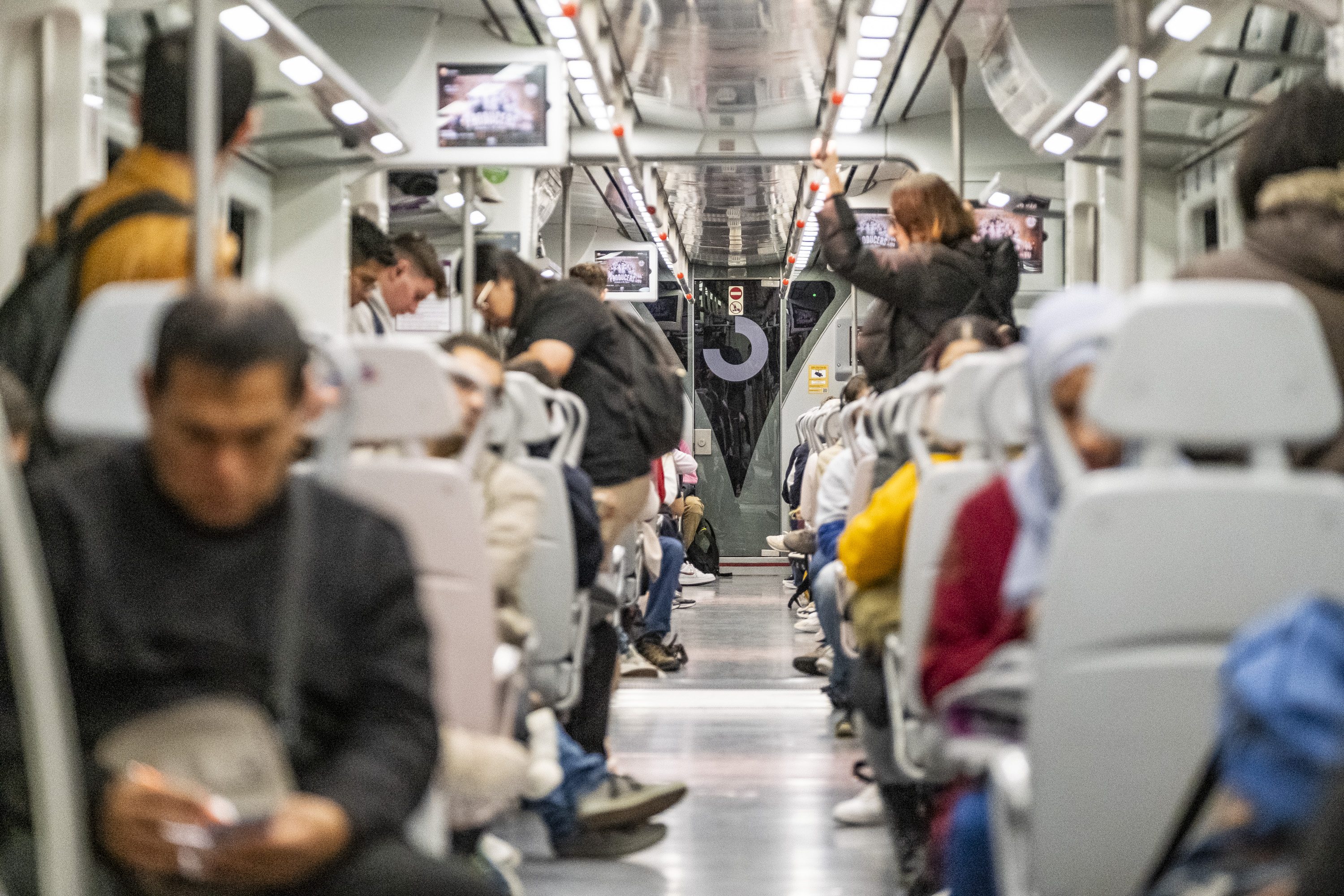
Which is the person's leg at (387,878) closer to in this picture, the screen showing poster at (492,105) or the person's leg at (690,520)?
the screen showing poster at (492,105)

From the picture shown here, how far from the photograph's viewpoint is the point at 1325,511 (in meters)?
2.00

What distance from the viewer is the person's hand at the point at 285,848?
1.78 meters

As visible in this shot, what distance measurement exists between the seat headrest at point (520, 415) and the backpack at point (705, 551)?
12.3 metres

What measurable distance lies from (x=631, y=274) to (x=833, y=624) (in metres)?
11.1

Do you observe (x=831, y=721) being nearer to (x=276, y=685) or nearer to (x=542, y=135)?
(x=542, y=135)

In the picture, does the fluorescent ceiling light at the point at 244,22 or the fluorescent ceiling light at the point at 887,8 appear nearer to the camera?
the fluorescent ceiling light at the point at 244,22

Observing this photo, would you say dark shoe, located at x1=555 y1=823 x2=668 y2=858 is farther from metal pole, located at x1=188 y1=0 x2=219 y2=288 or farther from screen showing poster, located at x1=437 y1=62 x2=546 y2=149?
screen showing poster, located at x1=437 y1=62 x2=546 y2=149

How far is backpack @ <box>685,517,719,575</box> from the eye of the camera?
16828mm

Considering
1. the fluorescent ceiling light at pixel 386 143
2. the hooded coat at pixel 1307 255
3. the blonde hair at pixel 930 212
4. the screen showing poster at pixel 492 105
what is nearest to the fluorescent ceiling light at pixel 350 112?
the fluorescent ceiling light at pixel 386 143

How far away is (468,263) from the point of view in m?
6.97

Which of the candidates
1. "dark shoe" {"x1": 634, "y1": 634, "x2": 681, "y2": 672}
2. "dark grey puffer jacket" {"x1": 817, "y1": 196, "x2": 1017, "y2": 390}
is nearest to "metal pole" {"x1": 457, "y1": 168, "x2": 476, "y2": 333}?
"dark grey puffer jacket" {"x1": 817, "y1": 196, "x2": 1017, "y2": 390}

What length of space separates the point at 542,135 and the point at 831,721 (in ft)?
12.0

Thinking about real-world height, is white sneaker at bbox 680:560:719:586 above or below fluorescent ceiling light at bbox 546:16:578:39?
below

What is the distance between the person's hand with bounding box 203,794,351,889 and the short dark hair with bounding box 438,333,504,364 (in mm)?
2444
